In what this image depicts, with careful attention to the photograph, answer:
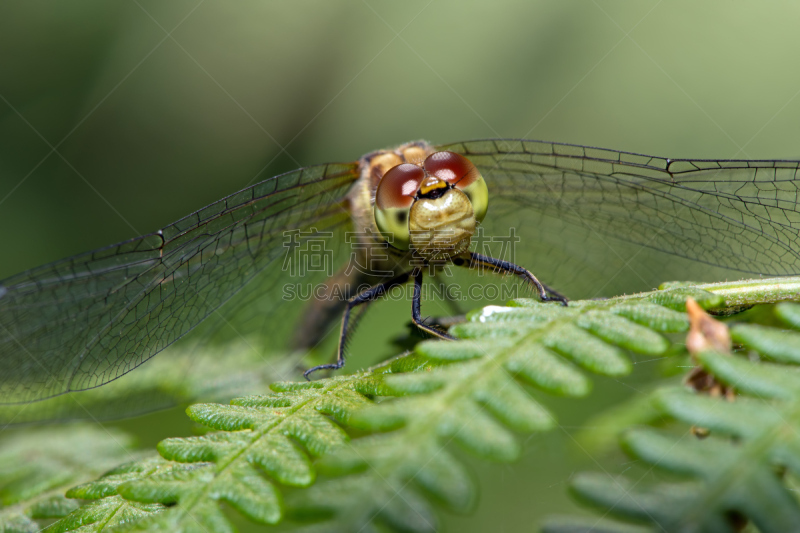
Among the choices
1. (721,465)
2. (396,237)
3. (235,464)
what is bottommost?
(721,465)

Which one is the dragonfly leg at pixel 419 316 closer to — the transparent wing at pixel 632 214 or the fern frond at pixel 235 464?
the fern frond at pixel 235 464

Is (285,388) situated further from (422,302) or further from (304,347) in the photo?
(304,347)

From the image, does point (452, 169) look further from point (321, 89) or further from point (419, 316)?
point (321, 89)

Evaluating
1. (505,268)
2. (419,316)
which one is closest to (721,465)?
(419,316)

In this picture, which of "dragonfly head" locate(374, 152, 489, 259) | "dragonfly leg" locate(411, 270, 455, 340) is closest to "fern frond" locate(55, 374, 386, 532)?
"dragonfly leg" locate(411, 270, 455, 340)

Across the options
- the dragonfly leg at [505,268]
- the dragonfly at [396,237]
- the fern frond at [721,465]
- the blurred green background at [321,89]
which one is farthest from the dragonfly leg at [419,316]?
the blurred green background at [321,89]

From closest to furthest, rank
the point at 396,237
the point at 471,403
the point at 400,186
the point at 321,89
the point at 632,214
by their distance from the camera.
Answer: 1. the point at 471,403
2. the point at 400,186
3. the point at 396,237
4. the point at 632,214
5. the point at 321,89

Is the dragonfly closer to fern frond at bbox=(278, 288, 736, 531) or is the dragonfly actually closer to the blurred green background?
fern frond at bbox=(278, 288, 736, 531)
